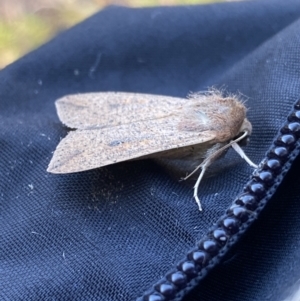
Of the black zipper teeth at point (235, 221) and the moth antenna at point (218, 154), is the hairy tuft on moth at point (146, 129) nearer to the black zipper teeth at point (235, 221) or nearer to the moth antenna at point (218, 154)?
the moth antenna at point (218, 154)

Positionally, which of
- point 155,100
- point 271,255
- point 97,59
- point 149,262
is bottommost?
point 271,255

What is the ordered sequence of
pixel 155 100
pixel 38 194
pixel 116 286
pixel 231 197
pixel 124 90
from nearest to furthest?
pixel 116 286, pixel 231 197, pixel 38 194, pixel 155 100, pixel 124 90

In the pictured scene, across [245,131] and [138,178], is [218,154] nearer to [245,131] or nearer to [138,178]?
[245,131]

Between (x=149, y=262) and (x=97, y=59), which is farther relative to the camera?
(x=97, y=59)

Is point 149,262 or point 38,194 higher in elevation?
point 38,194

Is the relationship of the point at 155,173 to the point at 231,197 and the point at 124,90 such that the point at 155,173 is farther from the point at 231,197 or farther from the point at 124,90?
the point at 124,90

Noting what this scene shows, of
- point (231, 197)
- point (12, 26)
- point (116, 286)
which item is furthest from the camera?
point (12, 26)

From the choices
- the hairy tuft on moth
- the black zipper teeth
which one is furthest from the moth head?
the black zipper teeth

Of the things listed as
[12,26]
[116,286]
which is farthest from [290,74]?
[12,26]
